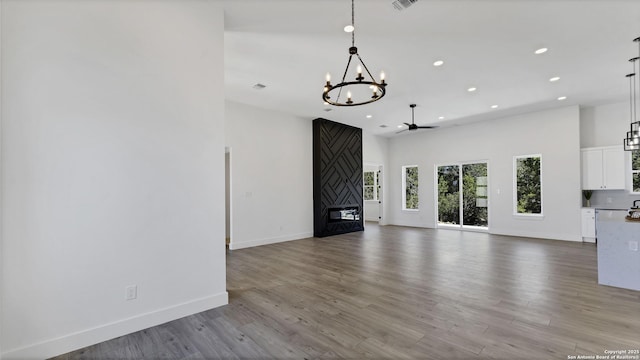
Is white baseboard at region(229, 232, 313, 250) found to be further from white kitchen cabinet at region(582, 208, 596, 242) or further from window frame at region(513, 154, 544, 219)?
white kitchen cabinet at region(582, 208, 596, 242)

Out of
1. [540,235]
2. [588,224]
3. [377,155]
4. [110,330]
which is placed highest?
[377,155]

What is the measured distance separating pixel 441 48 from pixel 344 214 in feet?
17.8

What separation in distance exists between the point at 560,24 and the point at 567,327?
11.2 ft

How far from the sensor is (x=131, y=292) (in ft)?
8.57

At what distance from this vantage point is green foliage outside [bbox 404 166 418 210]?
Answer: 10.1 metres

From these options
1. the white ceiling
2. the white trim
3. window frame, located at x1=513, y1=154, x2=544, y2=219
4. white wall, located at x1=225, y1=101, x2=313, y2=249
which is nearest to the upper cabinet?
window frame, located at x1=513, y1=154, x2=544, y2=219

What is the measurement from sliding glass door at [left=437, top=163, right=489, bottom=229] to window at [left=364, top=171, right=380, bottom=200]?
2454mm

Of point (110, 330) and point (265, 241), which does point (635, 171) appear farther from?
point (110, 330)

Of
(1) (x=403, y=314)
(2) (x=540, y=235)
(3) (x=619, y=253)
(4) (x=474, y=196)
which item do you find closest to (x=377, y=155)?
(4) (x=474, y=196)

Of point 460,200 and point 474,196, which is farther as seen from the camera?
point 460,200

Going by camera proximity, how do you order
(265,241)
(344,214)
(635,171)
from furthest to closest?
(344,214)
(265,241)
(635,171)

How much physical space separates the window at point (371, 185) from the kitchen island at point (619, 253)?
7471mm

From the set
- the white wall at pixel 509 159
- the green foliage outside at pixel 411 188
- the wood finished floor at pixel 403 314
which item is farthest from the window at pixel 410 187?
the wood finished floor at pixel 403 314

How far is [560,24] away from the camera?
3.46 m
